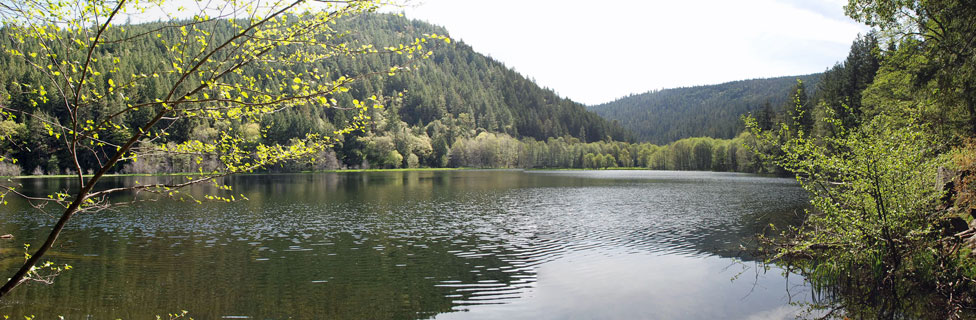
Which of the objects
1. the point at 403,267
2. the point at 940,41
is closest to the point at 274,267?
the point at 403,267

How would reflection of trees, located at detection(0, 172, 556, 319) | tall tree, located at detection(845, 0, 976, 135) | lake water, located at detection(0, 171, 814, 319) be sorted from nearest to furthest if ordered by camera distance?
1. reflection of trees, located at detection(0, 172, 556, 319)
2. lake water, located at detection(0, 171, 814, 319)
3. tall tree, located at detection(845, 0, 976, 135)

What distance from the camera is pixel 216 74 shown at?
652 cm

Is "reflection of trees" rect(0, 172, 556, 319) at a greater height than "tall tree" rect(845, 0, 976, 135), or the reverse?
"tall tree" rect(845, 0, 976, 135)

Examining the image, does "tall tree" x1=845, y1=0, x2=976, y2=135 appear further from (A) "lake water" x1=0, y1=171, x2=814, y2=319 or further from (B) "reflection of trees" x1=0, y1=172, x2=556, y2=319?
(B) "reflection of trees" x1=0, y1=172, x2=556, y2=319

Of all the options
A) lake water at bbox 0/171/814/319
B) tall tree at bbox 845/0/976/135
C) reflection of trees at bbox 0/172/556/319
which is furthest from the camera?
tall tree at bbox 845/0/976/135

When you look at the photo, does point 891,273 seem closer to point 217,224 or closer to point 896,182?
point 896,182

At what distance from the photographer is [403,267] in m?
21.2

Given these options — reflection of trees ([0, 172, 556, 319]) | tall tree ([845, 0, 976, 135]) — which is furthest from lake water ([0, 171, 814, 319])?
tall tree ([845, 0, 976, 135])

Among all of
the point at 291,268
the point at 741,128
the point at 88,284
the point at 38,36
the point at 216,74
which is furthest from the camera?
the point at 741,128

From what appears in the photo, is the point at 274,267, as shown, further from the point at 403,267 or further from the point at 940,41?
the point at 940,41

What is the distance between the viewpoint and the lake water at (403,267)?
1572 centimetres

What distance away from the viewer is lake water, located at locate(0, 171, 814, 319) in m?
15.7

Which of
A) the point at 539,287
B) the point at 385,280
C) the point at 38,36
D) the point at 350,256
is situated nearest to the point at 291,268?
the point at 350,256

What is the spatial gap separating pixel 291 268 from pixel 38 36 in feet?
53.0
